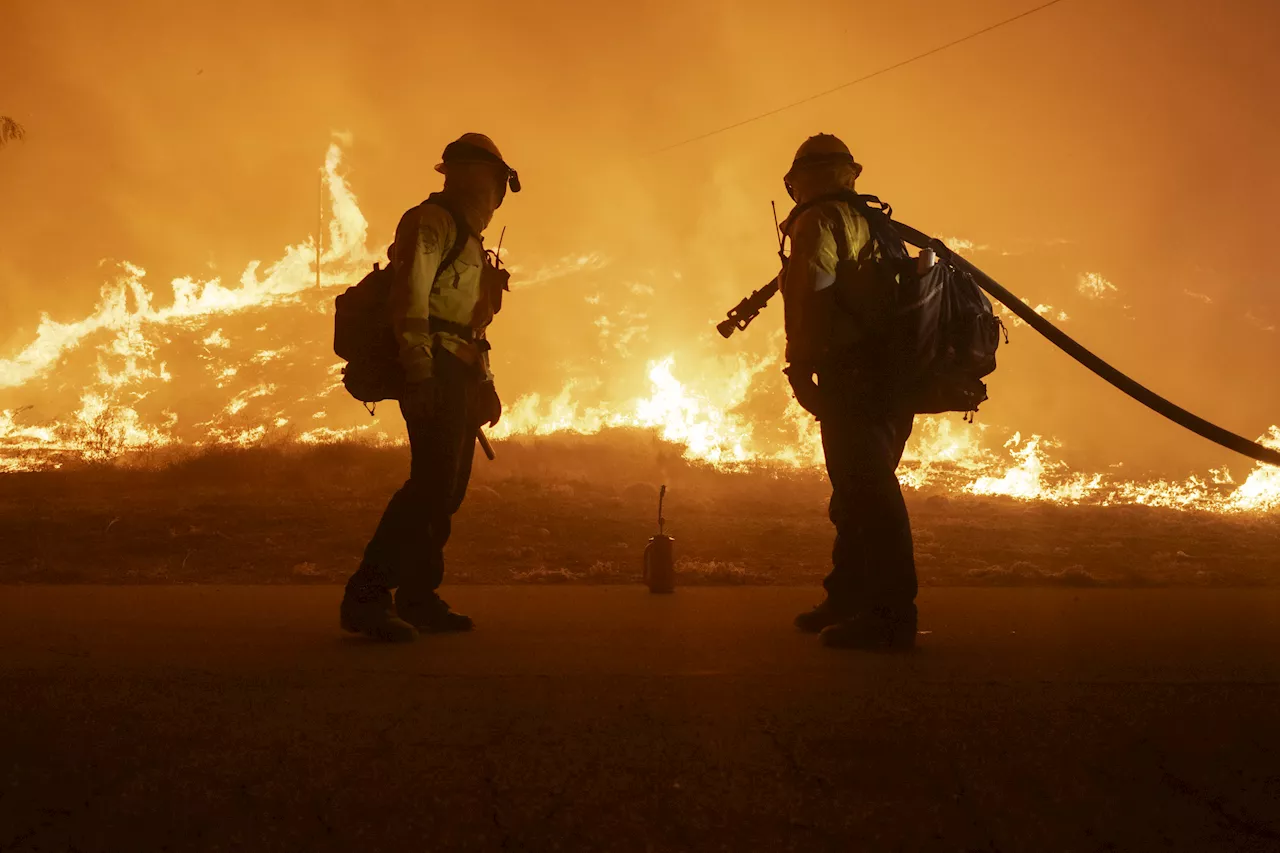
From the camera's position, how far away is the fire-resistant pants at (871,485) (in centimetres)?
454

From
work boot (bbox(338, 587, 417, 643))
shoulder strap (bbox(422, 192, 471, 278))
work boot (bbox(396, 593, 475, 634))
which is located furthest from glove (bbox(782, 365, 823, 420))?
work boot (bbox(338, 587, 417, 643))

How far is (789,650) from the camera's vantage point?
14.1 ft

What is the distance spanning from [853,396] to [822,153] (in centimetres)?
130

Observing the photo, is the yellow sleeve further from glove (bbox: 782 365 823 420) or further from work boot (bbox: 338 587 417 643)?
glove (bbox: 782 365 823 420)

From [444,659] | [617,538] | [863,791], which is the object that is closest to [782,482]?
[617,538]

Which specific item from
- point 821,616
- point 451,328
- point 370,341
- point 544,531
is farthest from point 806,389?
point 544,531

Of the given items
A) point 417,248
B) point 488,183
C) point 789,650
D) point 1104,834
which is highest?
point 488,183

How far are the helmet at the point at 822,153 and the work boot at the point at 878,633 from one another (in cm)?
225

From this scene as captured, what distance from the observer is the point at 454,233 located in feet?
16.1

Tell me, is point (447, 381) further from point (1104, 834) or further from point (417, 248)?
point (1104, 834)

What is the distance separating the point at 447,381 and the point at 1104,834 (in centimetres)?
351

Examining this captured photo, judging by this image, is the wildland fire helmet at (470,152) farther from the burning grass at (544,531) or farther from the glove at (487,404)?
the burning grass at (544,531)

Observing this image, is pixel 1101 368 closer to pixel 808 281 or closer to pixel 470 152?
pixel 808 281

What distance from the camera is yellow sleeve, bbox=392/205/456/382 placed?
4543 millimetres
